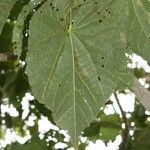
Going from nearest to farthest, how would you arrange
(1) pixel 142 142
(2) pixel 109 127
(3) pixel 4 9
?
(3) pixel 4 9 → (1) pixel 142 142 → (2) pixel 109 127

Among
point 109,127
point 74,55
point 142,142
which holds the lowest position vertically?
point 74,55

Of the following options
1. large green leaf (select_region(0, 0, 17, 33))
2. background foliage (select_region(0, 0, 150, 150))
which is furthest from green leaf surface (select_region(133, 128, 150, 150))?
large green leaf (select_region(0, 0, 17, 33))

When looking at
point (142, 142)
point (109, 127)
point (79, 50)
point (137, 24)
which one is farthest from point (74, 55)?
point (109, 127)

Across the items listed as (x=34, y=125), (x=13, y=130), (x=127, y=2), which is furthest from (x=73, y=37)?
(x=13, y=130)

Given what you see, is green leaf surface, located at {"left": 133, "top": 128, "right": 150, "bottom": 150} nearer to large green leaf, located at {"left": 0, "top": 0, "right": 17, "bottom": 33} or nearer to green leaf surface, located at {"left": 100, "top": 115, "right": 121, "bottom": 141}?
green leaf surface, located at {"left": 100, "top": 115, "right": 121, "bottom": 141}

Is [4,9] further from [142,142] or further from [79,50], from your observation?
[142,142]

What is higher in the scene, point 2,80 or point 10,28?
point 2,80

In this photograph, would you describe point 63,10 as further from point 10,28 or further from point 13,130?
point 13,130

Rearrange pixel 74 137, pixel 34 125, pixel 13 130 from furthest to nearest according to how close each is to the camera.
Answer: pixel 13 130 < pixel 34 125 < pixel 74 137
